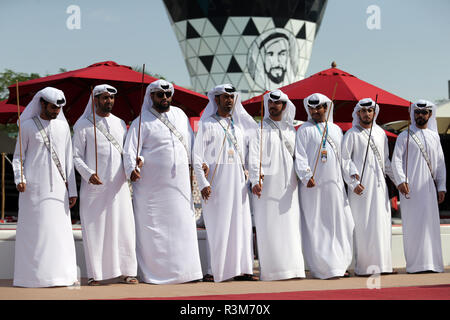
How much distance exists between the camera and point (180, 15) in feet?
159

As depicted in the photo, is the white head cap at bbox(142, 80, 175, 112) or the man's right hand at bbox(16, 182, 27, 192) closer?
the man's right hand at bbox(16, 182, 27, 192)

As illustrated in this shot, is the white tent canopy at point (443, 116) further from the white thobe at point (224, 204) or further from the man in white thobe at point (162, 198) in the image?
the man in white thobe at point (162, 198)

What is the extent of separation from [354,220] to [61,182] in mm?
3326

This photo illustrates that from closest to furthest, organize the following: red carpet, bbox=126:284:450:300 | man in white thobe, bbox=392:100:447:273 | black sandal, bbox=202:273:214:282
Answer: red carpet, bbox=126:284:450:300 → black sandal, bbox=202:273:214:282 → man in white thobe, bbox=392:100:447:273

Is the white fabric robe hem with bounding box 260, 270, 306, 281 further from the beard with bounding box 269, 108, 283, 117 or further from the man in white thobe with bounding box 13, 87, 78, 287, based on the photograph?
the man in white thobe with bounding box 13, 87, 78, 287

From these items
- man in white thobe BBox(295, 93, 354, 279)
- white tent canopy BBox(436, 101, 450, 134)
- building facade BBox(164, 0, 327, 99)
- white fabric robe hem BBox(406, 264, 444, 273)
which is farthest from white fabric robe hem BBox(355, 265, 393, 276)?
building facade BBox(164, 0, 327, 99)

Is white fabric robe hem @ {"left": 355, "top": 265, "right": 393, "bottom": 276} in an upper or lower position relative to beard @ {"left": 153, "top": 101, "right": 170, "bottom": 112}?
lower

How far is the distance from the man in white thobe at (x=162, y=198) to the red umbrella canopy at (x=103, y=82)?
1338 millimetres

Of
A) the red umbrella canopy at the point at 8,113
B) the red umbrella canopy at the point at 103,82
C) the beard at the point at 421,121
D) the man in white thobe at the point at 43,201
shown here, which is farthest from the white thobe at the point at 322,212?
the red umbrella canopy at the point at 8,113

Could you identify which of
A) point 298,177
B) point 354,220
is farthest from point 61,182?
point 354,220

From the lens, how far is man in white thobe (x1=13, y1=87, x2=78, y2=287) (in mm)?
7605

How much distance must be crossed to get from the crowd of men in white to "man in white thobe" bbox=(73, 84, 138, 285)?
0.01m

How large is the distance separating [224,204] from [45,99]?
213cm
